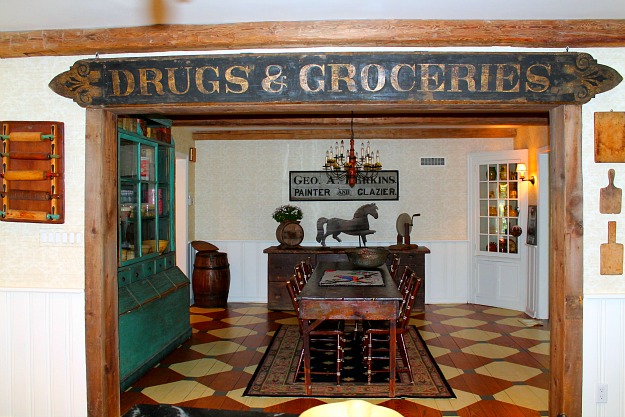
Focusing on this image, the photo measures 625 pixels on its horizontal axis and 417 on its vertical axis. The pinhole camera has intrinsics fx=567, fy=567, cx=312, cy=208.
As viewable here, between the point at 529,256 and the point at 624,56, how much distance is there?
427 centimetres

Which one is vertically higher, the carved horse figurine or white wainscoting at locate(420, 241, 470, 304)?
the carved horse figurine

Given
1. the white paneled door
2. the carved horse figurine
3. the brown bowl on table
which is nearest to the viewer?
the brown bowl on table

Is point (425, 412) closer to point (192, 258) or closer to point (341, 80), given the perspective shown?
point (341, 80)

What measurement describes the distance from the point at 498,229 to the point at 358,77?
5284 millimetres

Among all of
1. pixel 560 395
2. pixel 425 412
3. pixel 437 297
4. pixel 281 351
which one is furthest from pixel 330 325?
pixel 437 297

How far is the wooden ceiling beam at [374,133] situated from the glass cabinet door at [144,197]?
237 cm

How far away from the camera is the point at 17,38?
389 cm

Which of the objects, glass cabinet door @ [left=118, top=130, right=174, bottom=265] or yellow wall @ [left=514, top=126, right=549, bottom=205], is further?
yellow wall @ [left=514, top=126, right=549, bottom=205]

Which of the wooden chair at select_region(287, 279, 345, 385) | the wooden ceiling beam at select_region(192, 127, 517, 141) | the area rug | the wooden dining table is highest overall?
the wooden ceiling beam at select_region(192, 127, 517, 141)

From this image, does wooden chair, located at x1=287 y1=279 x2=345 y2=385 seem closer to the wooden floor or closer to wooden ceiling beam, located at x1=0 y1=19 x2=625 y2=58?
the wooden floor

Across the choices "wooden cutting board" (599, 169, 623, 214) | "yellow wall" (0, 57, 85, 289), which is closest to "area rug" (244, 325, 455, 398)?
"yellow wall" (0, 57, 85, 289)

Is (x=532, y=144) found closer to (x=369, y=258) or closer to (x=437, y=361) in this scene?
(x=369, y=258)

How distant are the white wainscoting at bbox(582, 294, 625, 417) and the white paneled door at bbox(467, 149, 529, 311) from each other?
13.4ft

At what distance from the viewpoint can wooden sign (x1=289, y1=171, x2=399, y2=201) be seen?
863 cm
